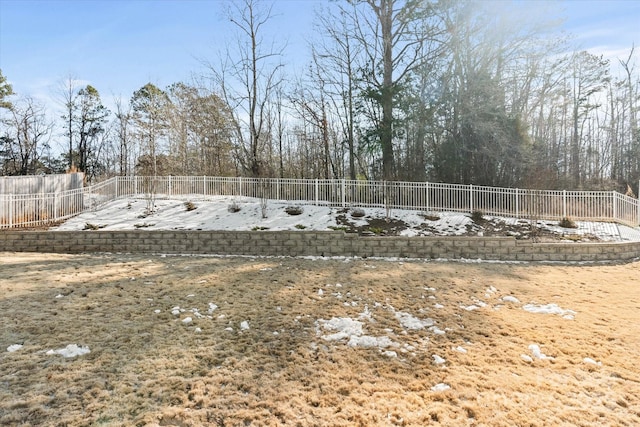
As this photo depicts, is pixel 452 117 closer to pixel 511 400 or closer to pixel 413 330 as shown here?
pixel 413 330

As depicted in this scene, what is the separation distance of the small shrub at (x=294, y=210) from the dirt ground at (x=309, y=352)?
4678 millimetres

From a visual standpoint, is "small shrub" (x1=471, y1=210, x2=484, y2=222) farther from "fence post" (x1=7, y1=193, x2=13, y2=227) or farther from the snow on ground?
"fence post" (x1=7, y1=193, x2=13, y2=227)

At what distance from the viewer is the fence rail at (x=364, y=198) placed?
10039 mm

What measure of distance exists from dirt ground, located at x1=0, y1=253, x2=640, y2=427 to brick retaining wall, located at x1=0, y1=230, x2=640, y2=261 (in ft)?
7.34

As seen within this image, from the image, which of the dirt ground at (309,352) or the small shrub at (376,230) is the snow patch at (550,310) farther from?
the small shrub at (376,230)

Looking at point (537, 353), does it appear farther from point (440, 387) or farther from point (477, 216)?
point (477, 216)

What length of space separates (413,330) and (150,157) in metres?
22.3

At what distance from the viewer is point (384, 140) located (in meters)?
13.0

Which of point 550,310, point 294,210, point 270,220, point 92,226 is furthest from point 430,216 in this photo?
point 92,226

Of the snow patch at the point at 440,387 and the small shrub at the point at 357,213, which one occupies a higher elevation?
the small shrub at the point at 357,213

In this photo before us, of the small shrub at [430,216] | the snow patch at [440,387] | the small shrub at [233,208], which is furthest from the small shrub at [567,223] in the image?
the small shrub at [233,208]

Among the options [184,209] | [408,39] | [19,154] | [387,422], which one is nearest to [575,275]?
[387,422]

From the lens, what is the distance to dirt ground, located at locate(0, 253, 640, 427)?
231 cm

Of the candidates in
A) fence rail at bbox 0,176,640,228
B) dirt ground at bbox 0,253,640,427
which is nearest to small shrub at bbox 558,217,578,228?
fence rail at bbox 0,176,640,228
